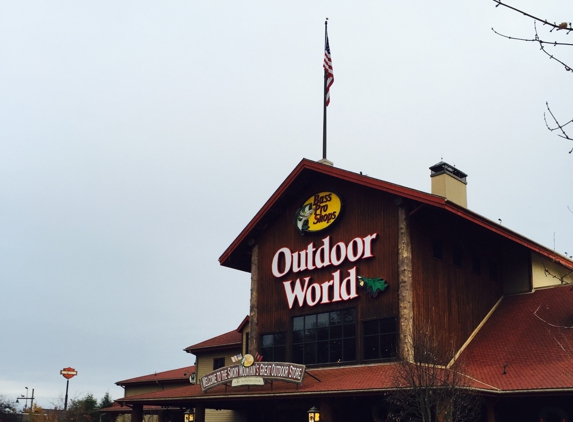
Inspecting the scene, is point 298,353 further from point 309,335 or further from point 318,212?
point 318,212

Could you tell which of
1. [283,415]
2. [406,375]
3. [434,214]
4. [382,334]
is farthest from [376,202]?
[283,415]

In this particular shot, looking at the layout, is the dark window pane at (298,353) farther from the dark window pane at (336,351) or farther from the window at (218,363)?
the window at (218,363)

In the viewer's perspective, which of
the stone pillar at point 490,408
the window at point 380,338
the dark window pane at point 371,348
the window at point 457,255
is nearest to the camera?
the stone pillar at point 490,408

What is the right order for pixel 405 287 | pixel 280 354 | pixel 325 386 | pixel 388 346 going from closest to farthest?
pixel 325 386 → pixel 405 287 → pixel 388 346 → pixel 280 354

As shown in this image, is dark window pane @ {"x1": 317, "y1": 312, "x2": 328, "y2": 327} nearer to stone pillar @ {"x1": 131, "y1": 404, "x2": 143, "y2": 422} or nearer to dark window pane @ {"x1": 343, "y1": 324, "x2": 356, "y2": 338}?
dark window pane @ {"x1": 343, "y1": 324, "x2": 356, "y2": 338}

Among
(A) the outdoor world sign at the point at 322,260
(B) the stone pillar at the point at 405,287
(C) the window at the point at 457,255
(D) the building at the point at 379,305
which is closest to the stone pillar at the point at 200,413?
(D) the building at the point at 379,305

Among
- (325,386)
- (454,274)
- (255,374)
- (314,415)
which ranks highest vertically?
(454,274)

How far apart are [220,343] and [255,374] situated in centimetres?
1408

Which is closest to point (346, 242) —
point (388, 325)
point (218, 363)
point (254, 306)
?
point (388, 325)

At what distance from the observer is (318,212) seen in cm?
2902

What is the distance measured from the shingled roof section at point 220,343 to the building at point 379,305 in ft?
23.8

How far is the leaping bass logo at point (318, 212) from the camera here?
2831cm

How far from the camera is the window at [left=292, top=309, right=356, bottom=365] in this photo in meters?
26.4

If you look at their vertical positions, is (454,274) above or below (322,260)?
below
